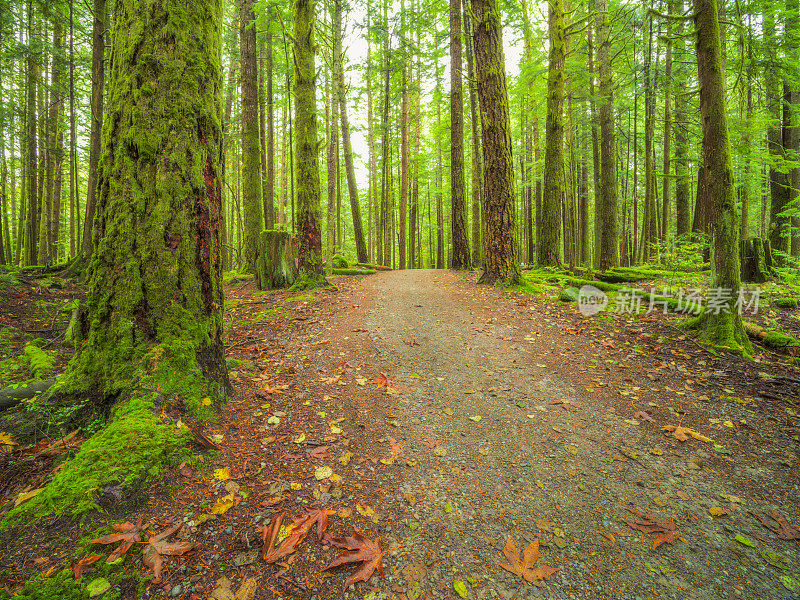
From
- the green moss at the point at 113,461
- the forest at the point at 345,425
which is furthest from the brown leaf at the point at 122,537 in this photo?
the green moss at the point at 113,461

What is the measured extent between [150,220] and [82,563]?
7.24 feet

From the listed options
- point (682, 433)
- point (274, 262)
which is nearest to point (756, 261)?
point (682, 433)

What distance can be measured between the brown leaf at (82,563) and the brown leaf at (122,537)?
5 centimetres

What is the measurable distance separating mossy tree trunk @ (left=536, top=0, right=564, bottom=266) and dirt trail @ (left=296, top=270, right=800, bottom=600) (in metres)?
6.25

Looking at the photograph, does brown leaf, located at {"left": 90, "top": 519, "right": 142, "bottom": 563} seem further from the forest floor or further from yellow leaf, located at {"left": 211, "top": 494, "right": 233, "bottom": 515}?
yellow leaf, located at {"left": 211, "top": 494, "right": 233, "bottom": 515}

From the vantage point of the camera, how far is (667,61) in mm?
12344

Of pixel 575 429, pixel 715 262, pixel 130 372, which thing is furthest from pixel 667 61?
pixel 130 372

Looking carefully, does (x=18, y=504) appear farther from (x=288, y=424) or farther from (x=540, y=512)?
(x=540, y=512)

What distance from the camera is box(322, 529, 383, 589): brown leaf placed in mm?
1688

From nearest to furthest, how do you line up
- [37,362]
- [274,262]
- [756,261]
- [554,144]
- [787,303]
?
[37,362] < [787,303] < [756,261] < [274,262] < [554,144]

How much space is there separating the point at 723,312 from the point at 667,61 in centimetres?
1285

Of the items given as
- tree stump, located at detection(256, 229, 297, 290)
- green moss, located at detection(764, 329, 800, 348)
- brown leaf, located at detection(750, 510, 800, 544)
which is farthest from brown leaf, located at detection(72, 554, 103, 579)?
green moss, located at detection(764, 329, 800, 348)

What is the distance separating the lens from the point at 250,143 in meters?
9.62

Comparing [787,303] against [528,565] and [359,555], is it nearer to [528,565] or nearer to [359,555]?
[528,565]
